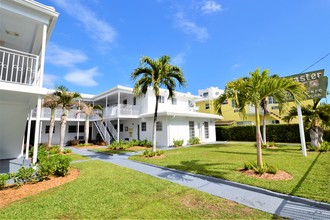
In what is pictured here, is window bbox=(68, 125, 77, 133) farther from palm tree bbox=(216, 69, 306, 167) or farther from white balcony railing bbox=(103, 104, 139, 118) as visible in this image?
palm tree bbox=(216, 69, 306, 167)

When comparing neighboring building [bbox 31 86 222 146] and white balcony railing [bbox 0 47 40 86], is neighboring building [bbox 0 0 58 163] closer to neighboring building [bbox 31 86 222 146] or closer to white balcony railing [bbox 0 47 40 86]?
white balcony railing [bbox 0 47 40 86]

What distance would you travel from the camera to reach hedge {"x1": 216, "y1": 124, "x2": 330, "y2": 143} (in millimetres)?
18859

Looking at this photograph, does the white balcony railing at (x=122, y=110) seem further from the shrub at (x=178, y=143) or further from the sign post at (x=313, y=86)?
the sign post at (x=313, y=86)

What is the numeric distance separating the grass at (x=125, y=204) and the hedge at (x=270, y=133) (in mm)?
18921

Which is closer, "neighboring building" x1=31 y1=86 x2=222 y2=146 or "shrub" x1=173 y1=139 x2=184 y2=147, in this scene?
"shrub" x1=173 y1=139 x2=184 y2=147

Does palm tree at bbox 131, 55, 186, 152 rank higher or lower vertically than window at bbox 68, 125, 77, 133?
higher

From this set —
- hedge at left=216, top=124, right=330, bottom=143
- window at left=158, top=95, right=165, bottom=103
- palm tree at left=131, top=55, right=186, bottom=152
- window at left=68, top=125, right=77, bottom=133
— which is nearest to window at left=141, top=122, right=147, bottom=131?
window at left=158, top=95, right=165, bottom=103

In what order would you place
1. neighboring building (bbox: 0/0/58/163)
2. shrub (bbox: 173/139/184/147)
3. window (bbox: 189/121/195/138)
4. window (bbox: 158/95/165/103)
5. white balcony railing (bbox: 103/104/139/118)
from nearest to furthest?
neighboring building (bbox: 0/0/58/163) < shrub (bbox: 173/139/184/147) < white balcony railing (bbox: 103/104/139/118) < window (bbox: 189/121/195/138) < window (bbox: 158/95/165/103)

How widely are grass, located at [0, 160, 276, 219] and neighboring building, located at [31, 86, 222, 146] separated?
11.3 meters

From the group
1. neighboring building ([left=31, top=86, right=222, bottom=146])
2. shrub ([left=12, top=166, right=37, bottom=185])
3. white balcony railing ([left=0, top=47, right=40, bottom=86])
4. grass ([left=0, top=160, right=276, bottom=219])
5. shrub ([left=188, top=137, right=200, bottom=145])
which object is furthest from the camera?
shrub ([left=188, top=137, right=200, bottom=145])

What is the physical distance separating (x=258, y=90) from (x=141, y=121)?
14.8m

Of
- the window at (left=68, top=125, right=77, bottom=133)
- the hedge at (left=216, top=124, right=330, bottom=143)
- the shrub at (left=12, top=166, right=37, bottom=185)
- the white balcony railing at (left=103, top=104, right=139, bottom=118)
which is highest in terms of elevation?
the white balcony railing at (left=103, top=104, right=139, bottom=118)

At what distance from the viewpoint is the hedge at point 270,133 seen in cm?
1886

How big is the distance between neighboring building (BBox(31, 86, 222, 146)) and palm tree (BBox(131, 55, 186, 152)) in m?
5.27
